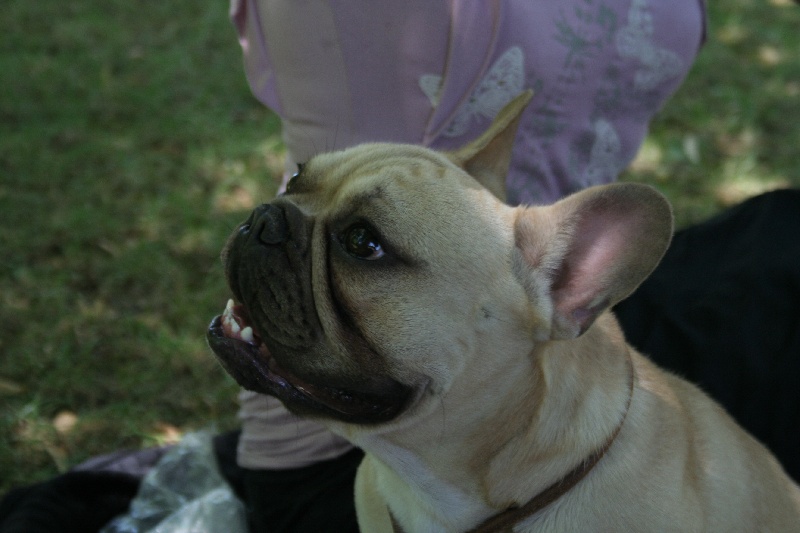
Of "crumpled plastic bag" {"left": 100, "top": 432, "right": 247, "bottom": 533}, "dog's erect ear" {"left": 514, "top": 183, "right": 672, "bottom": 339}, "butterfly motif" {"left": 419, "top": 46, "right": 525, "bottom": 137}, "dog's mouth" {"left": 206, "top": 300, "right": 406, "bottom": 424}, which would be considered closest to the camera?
"dog's erect ear" {"left": 514, "top": 183, "right": 672, "bottom": 339}

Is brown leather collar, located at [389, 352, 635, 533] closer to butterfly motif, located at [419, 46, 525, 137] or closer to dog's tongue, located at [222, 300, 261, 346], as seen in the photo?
dog's tongue, located at [222, 300, 261, 346]

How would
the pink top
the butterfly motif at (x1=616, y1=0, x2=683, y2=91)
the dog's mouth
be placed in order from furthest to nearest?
the butterfly motif at (x1=616, y1=0, x2=683, y2=91)
the pink top
the dog's mouth

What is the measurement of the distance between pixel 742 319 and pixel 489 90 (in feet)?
4.94

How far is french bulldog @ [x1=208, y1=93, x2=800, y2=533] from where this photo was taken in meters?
1.98

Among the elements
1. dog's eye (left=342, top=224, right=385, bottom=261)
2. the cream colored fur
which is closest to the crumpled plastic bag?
the cream colored fur

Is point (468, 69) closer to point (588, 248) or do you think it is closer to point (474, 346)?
point (588, 248)

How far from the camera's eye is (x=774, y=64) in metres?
6.16

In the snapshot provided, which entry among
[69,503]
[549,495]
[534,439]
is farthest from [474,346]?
[69,503]

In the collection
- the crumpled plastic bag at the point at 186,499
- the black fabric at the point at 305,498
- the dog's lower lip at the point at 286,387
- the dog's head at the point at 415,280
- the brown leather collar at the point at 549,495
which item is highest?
the dog's head at the point at 415,280

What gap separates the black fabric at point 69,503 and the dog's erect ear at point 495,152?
203 cm

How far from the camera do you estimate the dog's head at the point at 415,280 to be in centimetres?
197

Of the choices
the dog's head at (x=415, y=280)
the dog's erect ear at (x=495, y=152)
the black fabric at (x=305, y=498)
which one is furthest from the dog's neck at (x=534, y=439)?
the black fabric at (x=305, y=498)

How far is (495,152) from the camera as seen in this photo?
8.32 ft

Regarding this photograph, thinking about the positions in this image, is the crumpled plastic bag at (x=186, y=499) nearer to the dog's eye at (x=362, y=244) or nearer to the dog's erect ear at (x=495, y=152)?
the dog's eye at (x=362, y=244)
